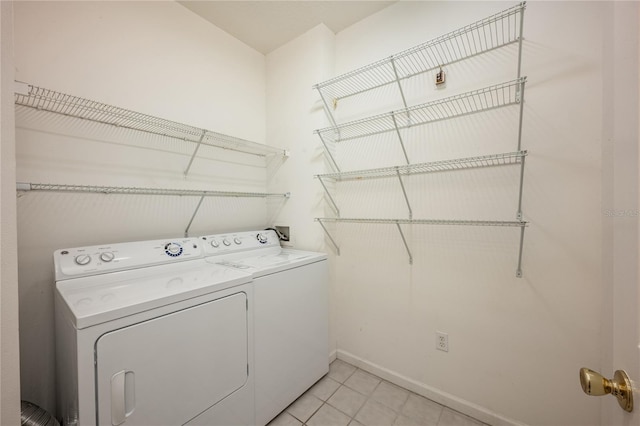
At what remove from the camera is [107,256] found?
128 cm

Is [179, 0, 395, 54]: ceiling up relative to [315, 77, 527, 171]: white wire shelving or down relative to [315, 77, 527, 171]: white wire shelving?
up

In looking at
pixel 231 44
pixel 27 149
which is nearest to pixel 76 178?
pixel 27 149

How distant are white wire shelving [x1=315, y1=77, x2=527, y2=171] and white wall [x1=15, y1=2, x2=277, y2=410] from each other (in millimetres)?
921

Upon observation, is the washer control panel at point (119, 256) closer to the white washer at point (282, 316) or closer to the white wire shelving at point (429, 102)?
the white washer at point (282, 316)

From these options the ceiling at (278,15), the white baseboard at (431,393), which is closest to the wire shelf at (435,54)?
the ceiling at (278,15)

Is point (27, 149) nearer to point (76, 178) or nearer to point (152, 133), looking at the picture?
point (76, 178)

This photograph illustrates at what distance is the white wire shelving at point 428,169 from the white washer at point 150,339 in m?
1.08

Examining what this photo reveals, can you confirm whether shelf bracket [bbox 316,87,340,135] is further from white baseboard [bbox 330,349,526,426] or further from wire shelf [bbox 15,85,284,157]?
white baseboard [bbox 330,349,526,426]

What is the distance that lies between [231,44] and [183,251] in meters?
1.82

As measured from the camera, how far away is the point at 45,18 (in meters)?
1.29

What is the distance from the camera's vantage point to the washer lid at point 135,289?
89 cm

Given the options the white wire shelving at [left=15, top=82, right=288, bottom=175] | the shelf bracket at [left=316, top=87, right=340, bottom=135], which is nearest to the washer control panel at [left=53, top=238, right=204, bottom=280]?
the white wire shelving at [left=15, top=82, right=288, bottom=175]

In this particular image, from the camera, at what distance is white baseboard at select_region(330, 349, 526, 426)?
4.68 ft

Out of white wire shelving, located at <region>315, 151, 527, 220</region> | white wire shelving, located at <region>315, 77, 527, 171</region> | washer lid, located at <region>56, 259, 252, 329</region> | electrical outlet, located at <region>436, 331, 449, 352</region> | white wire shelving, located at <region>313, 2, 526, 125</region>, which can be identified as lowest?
electrical outlet, located at <region>436, 331, 449, 352</region>
